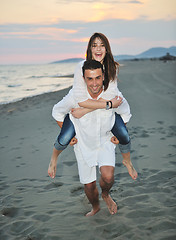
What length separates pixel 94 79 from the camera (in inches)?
130

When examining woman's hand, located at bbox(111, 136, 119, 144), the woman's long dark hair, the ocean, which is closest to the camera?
the woman's long dark hair

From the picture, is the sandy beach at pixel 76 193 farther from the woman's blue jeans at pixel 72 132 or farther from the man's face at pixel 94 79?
the man's face at pixel 94 79

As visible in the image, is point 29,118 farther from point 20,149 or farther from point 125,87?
point 125,87

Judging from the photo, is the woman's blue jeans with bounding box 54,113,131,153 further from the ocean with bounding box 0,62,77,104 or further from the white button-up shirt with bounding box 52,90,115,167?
the ocean with bounding box 0,62,77,104

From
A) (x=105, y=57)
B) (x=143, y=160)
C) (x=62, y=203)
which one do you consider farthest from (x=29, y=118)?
(x=105, y=57)

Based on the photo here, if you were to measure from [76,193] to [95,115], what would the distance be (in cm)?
172

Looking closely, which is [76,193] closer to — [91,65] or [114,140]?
[114,140]

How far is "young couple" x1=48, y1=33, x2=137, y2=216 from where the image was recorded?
341 centimetres

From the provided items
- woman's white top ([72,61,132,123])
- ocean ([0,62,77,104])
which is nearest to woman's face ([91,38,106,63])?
woman's white top ([72,61,132,123])

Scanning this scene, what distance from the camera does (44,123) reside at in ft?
30.3

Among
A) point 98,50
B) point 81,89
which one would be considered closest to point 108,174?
point 81,89

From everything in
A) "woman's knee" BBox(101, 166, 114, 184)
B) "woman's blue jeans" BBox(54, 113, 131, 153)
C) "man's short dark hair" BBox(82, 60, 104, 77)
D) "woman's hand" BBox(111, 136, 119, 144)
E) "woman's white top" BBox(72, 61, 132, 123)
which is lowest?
"woman's knee" BBox(101, 166, 114, 184)

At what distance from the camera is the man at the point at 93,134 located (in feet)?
11.0

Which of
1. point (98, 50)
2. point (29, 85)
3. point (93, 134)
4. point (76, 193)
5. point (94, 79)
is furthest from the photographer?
point (29, 85)
